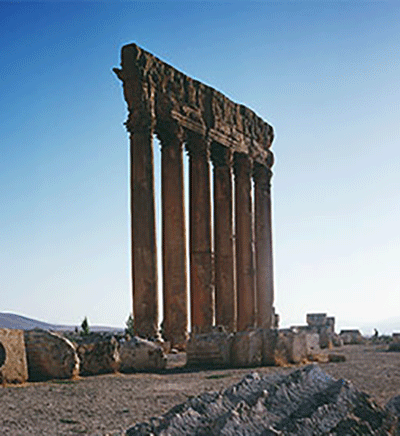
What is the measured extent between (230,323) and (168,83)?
370 inches

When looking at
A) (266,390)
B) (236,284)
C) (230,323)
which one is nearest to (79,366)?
(266,390)

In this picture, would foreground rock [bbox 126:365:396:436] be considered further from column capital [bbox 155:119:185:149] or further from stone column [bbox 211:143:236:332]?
stone column [bbox 211:143:236:332]

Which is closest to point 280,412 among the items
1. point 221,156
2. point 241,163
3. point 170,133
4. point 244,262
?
point 170,133

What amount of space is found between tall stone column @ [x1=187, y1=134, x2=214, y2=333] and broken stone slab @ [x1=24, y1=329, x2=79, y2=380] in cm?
1333

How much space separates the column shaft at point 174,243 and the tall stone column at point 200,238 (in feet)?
6.09

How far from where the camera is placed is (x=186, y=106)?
24391mm

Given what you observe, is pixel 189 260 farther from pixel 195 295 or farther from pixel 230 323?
pixel 230 323

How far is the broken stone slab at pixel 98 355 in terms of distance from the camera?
39.1ft

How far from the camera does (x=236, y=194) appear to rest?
29.4m

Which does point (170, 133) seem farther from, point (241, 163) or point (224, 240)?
point (241, 163)

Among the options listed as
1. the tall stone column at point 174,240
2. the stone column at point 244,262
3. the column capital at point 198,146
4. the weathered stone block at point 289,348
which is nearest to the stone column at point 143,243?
the tall stone column at point 174,240

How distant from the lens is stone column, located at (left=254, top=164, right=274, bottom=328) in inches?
1201

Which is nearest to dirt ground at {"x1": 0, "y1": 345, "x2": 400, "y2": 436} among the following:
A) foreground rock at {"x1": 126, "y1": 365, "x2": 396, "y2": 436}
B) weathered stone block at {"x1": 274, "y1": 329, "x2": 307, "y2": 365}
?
weathered stone block at {"x1": 274, "y1": 329, "x2": 307, "y2": 365}

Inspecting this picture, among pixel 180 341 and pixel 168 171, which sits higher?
pixel 168 171
